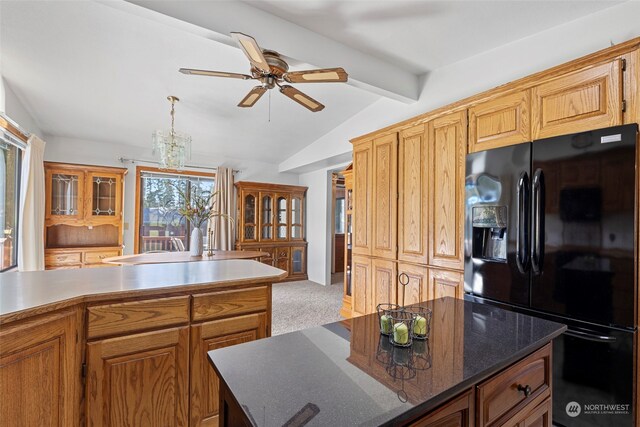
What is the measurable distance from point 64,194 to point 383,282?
470 centimetres

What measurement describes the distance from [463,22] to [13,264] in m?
5.34

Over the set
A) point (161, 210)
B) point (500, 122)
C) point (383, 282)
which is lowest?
point (383, 282)

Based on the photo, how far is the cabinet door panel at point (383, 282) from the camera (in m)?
2.94

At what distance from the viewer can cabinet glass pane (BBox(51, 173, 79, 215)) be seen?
4.16 metres

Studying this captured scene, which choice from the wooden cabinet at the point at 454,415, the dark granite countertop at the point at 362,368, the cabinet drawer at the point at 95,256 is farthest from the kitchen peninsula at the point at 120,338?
the cabinet drawer at the point at 95,256

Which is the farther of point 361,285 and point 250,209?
point 250,209

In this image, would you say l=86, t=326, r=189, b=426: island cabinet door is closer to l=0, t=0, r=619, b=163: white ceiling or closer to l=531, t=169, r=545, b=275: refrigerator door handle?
l=0, t=0, r=619, b=163: white ceiling

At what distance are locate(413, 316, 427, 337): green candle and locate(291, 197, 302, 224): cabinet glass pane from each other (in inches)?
204

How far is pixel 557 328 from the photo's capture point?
1166 millimetres

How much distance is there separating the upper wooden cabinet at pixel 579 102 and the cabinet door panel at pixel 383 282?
1.68 metres

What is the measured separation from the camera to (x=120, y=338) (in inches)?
55.7

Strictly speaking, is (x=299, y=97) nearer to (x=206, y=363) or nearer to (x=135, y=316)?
(x=135, y=316)

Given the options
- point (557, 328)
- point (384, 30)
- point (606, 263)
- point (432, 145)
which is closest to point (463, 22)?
point (384, 30)

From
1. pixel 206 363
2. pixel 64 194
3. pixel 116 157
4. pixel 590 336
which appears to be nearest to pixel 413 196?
pixel 590 336
